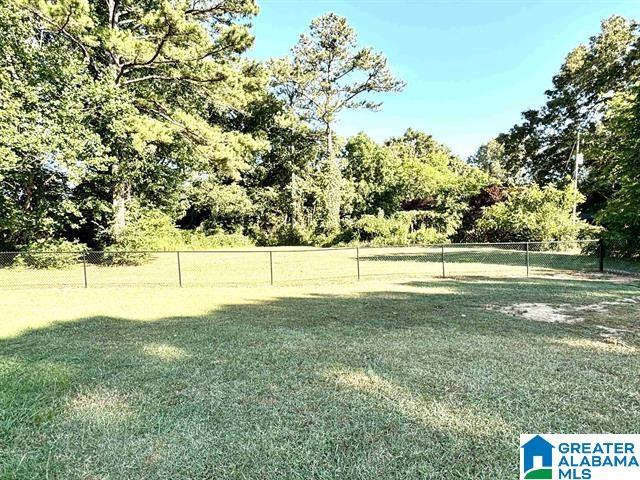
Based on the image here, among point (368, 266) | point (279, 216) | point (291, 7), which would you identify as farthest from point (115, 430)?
point (279, 216)

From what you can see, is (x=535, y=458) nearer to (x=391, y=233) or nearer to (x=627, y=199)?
(x=627, y=199)

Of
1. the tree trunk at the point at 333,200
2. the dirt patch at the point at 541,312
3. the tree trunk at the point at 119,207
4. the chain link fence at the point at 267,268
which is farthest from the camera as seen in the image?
the tree trunk at the point at 333,200

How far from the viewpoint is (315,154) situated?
2991 centimetres

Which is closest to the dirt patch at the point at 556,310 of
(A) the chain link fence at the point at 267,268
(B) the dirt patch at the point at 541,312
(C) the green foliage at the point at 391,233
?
(B) the dirt patch at the point at 541,312

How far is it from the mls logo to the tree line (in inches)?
537

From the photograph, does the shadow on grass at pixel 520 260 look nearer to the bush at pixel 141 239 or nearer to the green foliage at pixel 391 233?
the green foliage at pixel 391 233

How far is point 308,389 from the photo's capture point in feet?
11.7

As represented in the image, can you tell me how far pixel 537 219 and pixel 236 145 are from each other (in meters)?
15.9

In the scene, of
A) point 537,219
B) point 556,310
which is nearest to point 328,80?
point 537,219

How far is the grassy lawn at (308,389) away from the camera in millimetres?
2486

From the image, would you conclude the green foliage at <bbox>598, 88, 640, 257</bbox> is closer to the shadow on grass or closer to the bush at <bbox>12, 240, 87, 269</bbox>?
the shadow on grass

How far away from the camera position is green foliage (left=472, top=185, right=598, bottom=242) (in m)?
19.3

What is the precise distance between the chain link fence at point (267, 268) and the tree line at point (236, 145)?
133 cm

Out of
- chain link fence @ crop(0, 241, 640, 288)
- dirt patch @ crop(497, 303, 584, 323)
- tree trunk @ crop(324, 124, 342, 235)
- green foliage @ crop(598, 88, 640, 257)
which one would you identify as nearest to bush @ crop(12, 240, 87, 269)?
chain link fence @ crop(0, 241, 640, 288)
